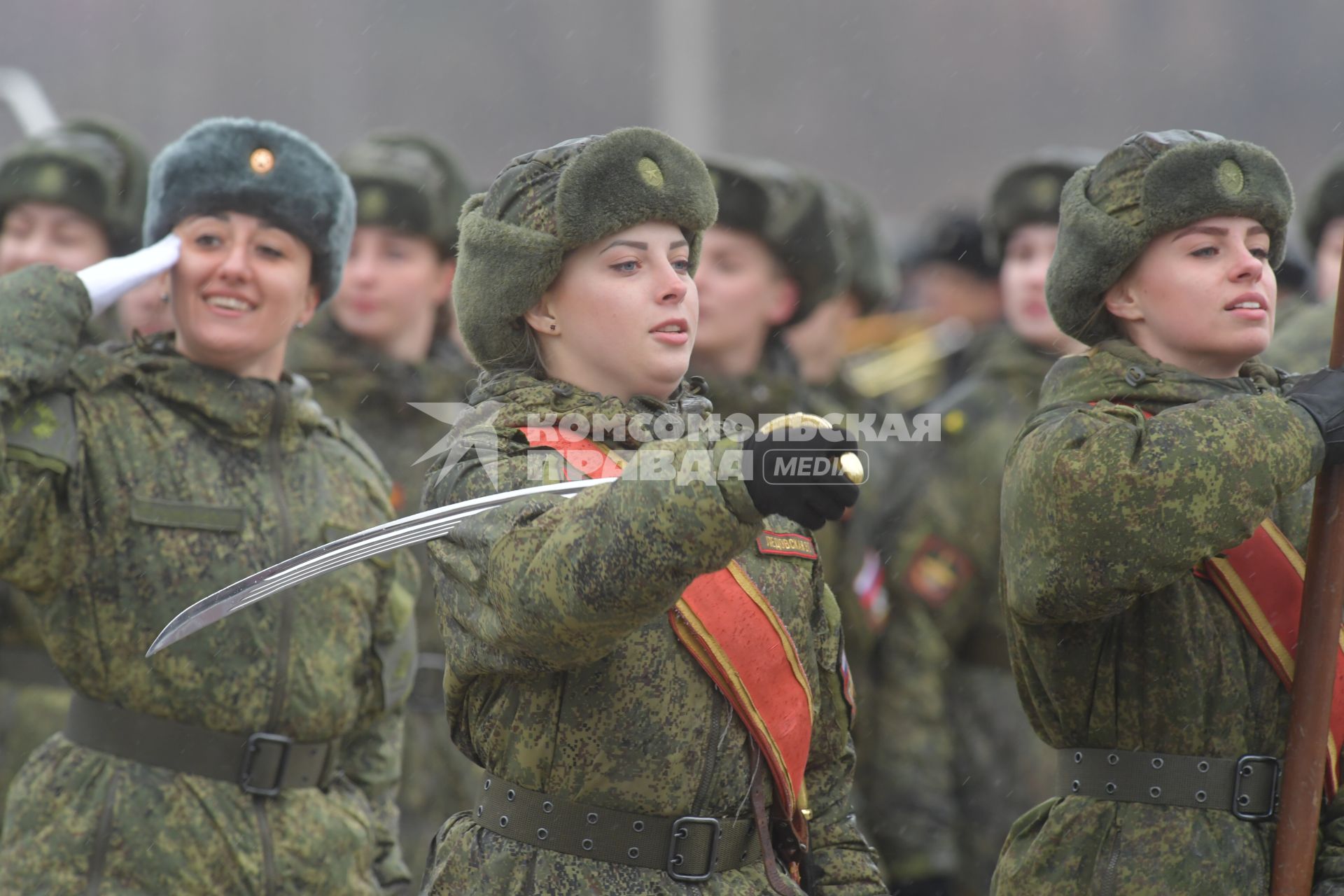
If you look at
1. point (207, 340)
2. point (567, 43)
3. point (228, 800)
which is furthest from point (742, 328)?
point (567, 43)

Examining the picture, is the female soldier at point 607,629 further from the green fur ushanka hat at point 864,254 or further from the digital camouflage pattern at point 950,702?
the green fur ushanka hat at point 864,254

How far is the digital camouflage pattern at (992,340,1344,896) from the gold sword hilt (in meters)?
0.87

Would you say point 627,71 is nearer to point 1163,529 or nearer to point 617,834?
point 1163,529

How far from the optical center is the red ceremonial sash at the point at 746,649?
379 centimetres

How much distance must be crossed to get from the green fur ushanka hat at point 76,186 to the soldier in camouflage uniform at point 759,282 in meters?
2.26

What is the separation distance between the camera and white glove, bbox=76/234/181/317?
516 cm

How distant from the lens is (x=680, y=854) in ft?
12.4

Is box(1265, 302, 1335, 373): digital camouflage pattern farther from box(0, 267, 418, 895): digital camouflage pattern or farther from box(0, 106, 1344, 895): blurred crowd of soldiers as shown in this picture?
box(0, 267, 418, 895): digital camouflage pattern

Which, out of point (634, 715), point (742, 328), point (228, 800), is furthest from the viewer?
point (742, 328)

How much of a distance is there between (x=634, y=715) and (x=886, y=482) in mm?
5065

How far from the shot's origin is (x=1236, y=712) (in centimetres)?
409

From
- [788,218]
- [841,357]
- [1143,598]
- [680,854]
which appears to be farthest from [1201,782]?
[841,357]

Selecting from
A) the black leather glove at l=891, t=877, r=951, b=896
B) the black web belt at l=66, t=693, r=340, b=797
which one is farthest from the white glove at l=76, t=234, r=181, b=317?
the black leather glove at l=891, t=877, r=951, b=896

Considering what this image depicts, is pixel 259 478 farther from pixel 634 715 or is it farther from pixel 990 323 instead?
pixel 990 323
